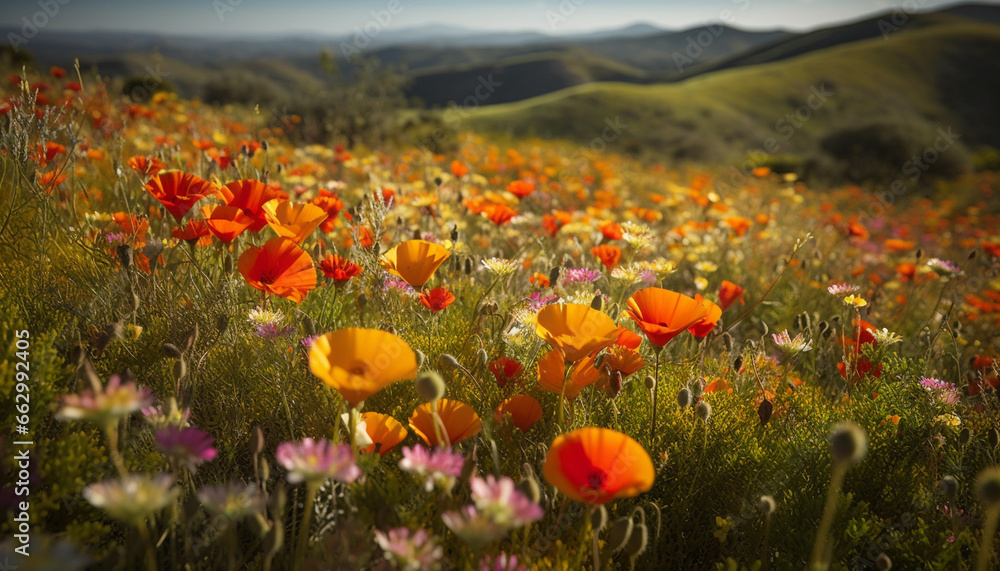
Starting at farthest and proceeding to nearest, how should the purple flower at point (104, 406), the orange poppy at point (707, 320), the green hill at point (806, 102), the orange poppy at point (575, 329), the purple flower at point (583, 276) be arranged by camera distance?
the green hill at point (806, 102) < the purple flower at point (583, 276) < the orange poppy at point (707, 320) < the orange poppy at point (575, 329) < the purple flower at point (104, 406)

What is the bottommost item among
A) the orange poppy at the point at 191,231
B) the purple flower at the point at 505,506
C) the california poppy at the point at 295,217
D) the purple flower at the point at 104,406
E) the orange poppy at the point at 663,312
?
the purple flower at the point at 505,506

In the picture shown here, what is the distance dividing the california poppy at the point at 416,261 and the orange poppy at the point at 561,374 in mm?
404

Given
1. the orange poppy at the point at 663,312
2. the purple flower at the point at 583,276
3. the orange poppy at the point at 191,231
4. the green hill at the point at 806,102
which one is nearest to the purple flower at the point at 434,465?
the orange poppy at the point at 663,312

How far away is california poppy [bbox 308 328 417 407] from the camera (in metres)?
0.98

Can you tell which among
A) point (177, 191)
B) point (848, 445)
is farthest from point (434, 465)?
point (177, 191)

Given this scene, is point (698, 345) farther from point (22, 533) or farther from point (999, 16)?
point (999, 16)

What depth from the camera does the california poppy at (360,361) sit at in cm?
98

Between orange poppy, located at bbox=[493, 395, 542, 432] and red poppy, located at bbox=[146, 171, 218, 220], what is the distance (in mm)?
1013

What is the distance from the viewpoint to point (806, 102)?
41.4m

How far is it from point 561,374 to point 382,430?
1.50ft

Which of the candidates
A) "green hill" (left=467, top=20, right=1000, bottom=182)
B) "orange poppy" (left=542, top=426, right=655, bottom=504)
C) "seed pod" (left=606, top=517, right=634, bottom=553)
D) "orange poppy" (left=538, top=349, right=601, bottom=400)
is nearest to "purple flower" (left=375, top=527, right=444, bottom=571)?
"orange poppy" (left=542, top=426, right=655, bottom=504)

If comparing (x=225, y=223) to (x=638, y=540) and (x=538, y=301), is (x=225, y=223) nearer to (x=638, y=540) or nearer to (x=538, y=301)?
(x=538, y=301)

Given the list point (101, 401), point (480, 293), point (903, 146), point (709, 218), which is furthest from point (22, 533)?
point (903, 146)

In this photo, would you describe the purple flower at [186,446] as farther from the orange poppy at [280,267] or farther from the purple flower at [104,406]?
the orange poppy at [280,267]
